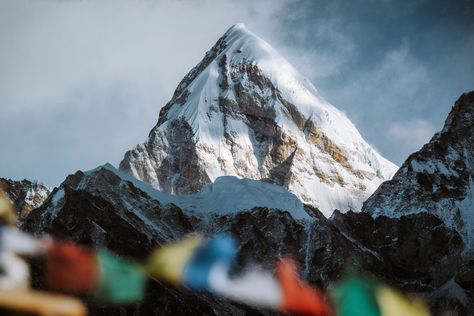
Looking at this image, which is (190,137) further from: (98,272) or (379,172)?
(98,272)

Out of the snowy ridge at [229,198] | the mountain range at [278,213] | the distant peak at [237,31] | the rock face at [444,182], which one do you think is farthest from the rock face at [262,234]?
the distant peak at [237,31]

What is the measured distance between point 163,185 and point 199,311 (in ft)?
148

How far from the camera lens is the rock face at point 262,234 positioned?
38.7 metres

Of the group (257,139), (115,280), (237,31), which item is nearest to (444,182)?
(257,139)

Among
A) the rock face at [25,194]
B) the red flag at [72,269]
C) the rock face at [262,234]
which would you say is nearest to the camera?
the red flag at [72,269]

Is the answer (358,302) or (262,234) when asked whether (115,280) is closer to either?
(358,302)

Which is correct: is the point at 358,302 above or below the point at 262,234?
below

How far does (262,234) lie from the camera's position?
44312 millimetres

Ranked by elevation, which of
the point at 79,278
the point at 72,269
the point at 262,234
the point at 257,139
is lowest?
the point at 79,278

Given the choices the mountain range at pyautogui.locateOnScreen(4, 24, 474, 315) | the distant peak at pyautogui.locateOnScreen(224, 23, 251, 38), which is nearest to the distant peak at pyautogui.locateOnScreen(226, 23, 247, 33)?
the distant peak at pyautogui.locateOnScreen(224, 23, 251, 38)

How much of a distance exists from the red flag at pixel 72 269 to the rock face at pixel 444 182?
139 ft

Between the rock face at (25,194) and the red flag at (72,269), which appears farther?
the rock face at (25,194)

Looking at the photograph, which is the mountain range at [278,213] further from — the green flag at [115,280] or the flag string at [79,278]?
the green flag at [115,280]

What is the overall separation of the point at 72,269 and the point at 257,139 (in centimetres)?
8228
